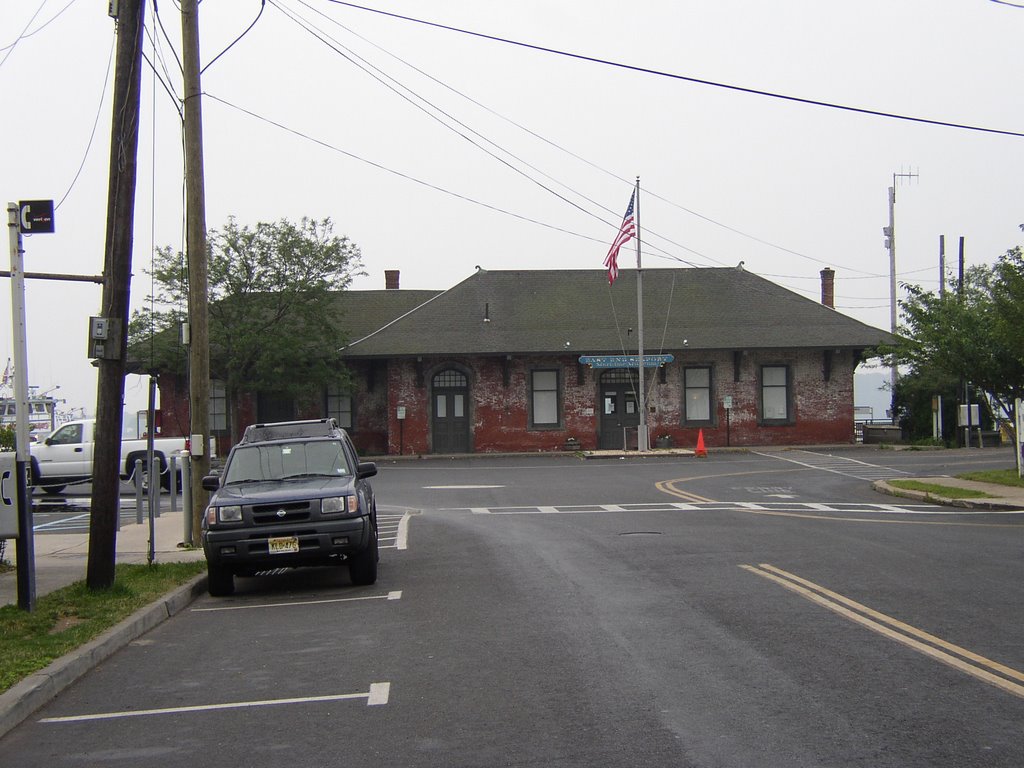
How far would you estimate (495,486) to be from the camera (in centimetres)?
2858

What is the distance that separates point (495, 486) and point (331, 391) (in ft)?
53.1

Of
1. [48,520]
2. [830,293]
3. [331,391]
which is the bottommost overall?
[48,520]

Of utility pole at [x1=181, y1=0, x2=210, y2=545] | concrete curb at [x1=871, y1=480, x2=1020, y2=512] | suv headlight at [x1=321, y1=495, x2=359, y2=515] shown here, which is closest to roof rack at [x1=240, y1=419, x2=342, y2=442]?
utility pole at [x1=181, y1=0, x2=210, y2=545]

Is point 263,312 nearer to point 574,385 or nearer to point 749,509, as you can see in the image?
point 574,385

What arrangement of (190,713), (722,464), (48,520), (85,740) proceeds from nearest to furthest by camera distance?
1. (85,740)
2. (190,713)
3. (48,520)
4. (722,464)

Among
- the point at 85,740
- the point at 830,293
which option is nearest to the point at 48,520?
the point at 85,740

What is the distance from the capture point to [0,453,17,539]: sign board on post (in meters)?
10.2

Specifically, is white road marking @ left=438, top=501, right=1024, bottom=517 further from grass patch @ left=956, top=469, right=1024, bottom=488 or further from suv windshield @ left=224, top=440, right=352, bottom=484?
suv windshield @ left=224, top=440, right=352, bottom=484

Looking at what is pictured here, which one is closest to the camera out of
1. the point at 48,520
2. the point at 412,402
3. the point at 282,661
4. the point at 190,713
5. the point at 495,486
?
the point at 190,713

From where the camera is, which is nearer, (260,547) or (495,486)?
(260,547)

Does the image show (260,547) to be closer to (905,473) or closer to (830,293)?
(905,473)

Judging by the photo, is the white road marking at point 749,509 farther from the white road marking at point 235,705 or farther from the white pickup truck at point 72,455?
the white road marking at point 235,705

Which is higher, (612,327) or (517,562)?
(612,327)

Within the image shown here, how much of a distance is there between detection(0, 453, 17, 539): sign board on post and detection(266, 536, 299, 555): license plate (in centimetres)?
269
